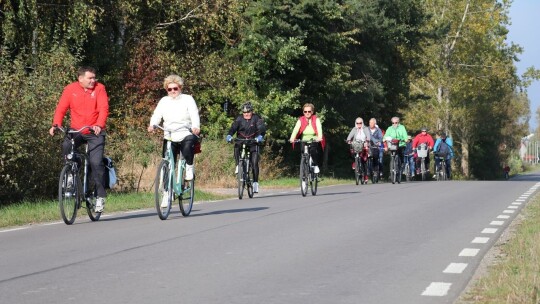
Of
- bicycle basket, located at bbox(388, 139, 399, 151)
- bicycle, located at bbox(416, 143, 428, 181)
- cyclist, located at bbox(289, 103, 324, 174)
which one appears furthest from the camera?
bicycle, located at bbox(416, 143, 428, 181)

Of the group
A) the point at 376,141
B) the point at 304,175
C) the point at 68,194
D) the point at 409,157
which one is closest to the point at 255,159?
the point at 304,175

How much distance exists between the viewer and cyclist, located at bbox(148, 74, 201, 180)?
570 inches

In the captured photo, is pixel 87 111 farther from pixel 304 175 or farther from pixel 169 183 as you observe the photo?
pixel 304 175

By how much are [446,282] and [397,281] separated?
0.38 m

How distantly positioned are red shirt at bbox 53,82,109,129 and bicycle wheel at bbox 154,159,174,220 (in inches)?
39.5

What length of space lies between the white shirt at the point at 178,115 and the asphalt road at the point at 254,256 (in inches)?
45.9

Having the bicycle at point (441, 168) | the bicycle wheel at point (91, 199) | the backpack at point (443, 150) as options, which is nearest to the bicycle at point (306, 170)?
the bicycle wheel at point (91, 199)

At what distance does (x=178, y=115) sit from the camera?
1448 centimetres

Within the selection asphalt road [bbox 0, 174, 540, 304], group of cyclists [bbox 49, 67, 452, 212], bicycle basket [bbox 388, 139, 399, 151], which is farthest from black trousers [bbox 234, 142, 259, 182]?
bicycle basket [bbox 388, 139, 399, 151]

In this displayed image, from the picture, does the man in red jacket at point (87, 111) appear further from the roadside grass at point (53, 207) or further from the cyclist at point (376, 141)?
the cyclist at point (376, 141)

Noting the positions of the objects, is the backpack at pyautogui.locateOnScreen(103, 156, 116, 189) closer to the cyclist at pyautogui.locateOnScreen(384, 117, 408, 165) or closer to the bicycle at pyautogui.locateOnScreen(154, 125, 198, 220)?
the bicycle at pyautogui.locateOnScreen(154, 125, 198, 220)

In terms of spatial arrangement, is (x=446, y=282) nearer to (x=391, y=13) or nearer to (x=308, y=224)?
(x=308, y=224)

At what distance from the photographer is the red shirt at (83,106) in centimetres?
1358

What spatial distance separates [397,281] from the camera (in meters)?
8.48
